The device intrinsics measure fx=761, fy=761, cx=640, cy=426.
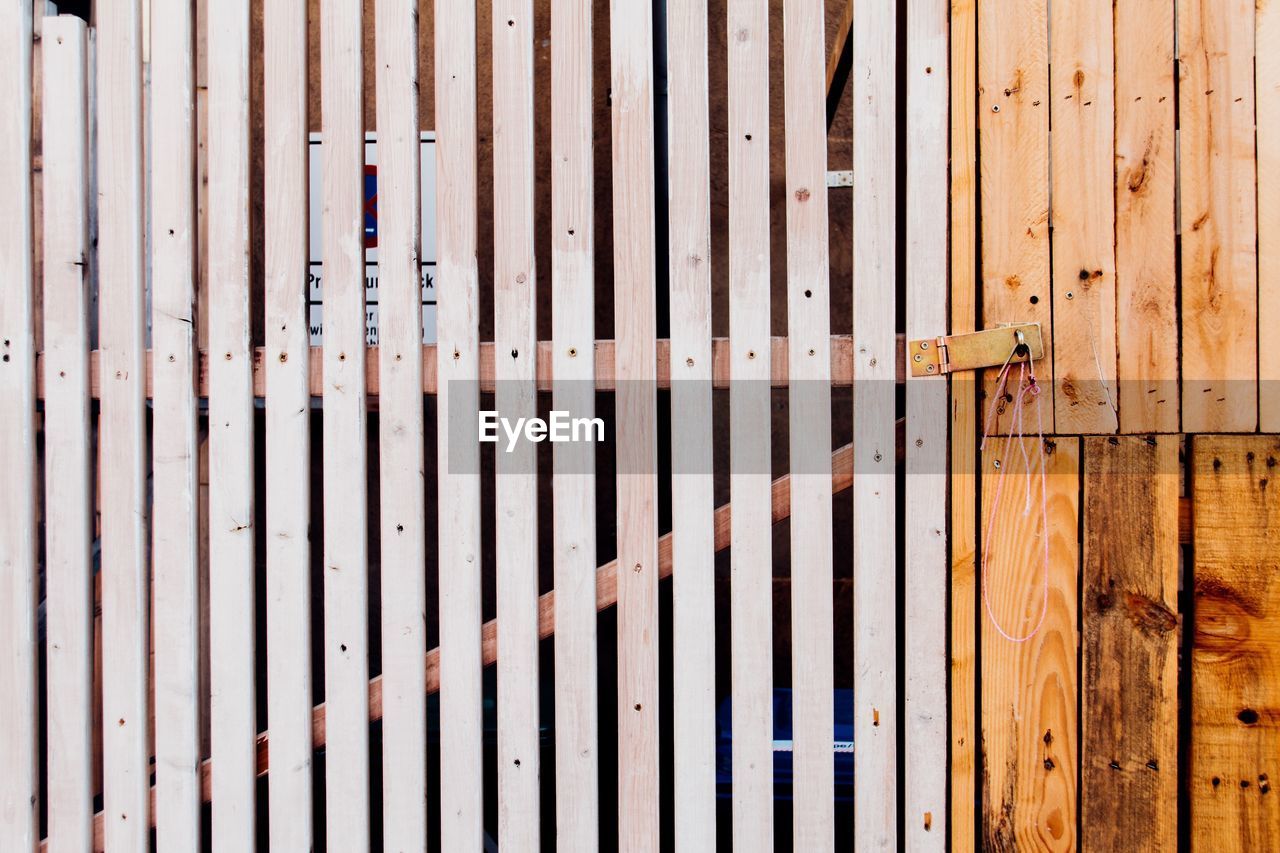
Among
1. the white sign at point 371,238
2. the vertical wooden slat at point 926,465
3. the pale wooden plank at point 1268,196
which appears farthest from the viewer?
the white sign at point 371,238

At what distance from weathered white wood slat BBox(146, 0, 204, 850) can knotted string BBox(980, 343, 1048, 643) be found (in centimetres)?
211

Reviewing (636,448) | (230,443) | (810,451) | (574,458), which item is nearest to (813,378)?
(810,451)

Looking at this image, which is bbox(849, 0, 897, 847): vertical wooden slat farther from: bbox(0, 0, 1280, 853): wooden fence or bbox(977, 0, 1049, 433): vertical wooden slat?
bbox(977, 0, 1049, 433): vertical wooden slat

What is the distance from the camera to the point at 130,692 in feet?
6.86

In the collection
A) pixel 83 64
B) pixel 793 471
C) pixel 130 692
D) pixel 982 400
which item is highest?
pixel 83 64

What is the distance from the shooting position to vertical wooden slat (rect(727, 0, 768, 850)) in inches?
77.5

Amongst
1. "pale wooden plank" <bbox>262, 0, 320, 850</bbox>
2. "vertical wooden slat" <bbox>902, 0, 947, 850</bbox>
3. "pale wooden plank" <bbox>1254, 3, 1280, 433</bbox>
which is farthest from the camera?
"pale wooden plank" <bbox>262, 0, 320, 850</bbox>

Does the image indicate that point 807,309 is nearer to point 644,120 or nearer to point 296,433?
point 644,120

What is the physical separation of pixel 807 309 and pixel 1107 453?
0.82 m

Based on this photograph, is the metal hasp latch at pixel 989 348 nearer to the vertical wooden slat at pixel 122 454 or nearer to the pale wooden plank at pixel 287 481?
the pale wooden plank at pixel 287 481

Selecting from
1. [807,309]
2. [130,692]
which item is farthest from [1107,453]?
[130,692]

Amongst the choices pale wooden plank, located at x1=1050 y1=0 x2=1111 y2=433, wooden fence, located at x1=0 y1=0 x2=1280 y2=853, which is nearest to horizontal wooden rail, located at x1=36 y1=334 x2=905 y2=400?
wooden fence, located at x1=0 y1=0 x2=1280 y2=853

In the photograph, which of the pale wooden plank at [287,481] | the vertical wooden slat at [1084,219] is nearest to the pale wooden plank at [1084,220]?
the vertical wooden slat at [1084,219]

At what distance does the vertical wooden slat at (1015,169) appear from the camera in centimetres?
192
